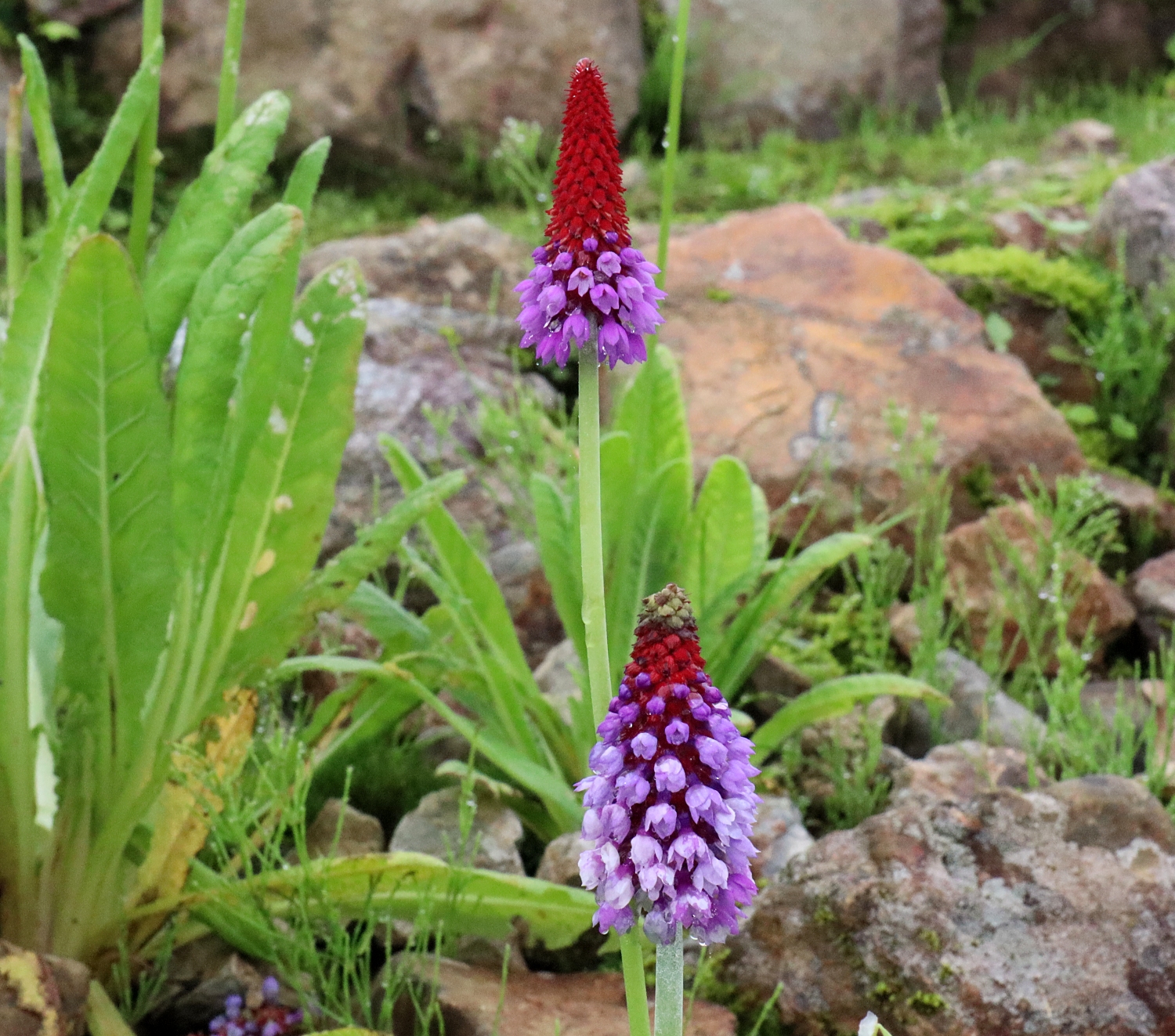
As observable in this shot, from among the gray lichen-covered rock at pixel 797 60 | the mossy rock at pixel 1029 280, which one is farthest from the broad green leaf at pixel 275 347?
the gray lichen-covered rock at pixel 797 60

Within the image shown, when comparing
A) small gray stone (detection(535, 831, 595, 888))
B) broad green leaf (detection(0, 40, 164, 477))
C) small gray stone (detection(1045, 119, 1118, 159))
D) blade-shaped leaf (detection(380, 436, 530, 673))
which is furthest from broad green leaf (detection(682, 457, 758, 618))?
small gray stone (detection(1045, 119, 1118, 159))

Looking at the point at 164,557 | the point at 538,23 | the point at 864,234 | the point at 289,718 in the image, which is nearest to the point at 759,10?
the point at 538,23

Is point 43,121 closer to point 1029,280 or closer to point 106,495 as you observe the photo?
point 106,495

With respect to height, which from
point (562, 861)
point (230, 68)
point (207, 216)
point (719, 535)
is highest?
point (230, 68)

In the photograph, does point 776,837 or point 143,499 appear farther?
point 776,837

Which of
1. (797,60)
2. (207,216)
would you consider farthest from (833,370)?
(797,60)

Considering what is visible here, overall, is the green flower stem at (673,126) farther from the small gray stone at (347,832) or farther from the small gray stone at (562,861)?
the small gray stone at (347,832)

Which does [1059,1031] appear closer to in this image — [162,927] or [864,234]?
[162,927]
